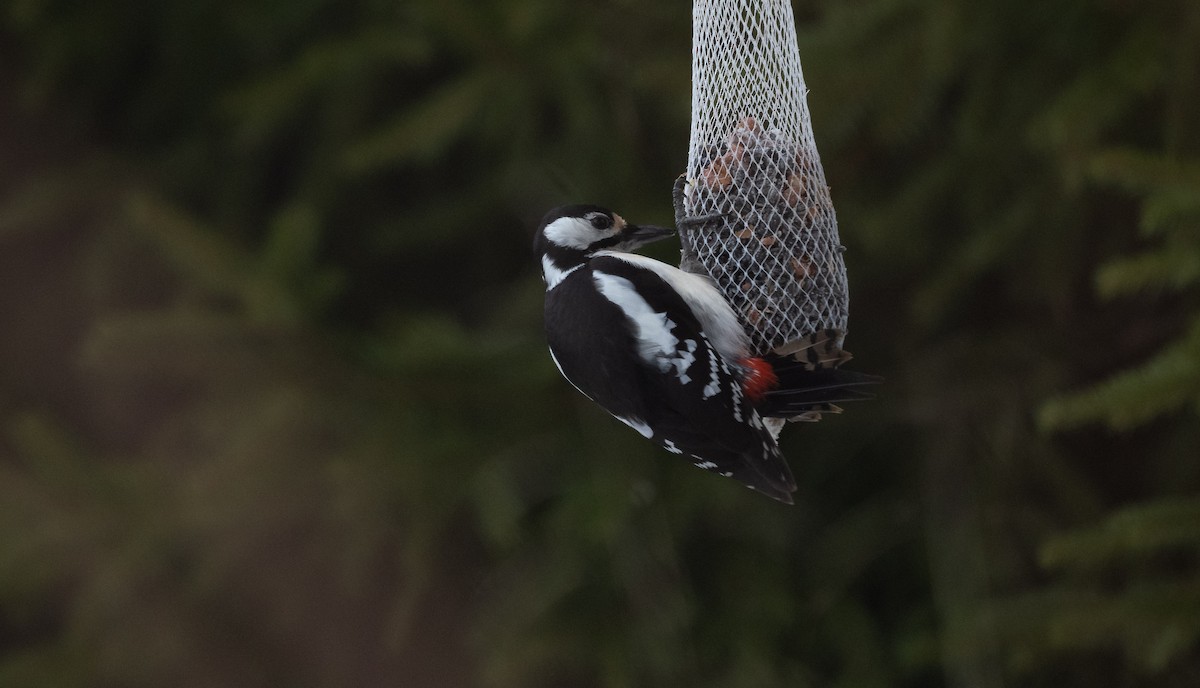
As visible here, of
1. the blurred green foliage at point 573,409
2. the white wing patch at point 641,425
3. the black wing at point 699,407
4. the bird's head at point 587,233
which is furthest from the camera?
the blurred green foliage at point 573,409

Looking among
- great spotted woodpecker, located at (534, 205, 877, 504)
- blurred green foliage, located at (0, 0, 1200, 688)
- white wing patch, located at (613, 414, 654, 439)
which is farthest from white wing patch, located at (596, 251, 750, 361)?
blurred green foliage, located at (0, 0, 1200, 688)

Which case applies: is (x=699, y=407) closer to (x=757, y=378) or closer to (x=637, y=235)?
(x=757, y=378)

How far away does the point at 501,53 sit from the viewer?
126 inches

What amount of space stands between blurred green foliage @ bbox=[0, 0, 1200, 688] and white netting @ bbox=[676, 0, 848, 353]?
0.48 meters

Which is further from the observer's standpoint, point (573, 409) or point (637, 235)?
point (573, 409)

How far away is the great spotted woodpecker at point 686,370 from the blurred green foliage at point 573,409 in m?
0.80

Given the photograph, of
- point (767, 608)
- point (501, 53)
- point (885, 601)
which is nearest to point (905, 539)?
point (885, 601)

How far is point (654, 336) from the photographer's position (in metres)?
1.92

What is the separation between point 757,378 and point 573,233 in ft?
1.58

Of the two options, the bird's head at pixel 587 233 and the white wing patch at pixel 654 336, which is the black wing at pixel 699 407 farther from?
the bird's head at pixel 587 233

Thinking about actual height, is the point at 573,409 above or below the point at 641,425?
below

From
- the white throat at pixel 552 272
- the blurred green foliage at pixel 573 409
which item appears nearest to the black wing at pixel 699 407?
the white throat at pixel 552 272

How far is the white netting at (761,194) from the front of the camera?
6.60 ft

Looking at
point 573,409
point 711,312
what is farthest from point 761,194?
point 573,409
